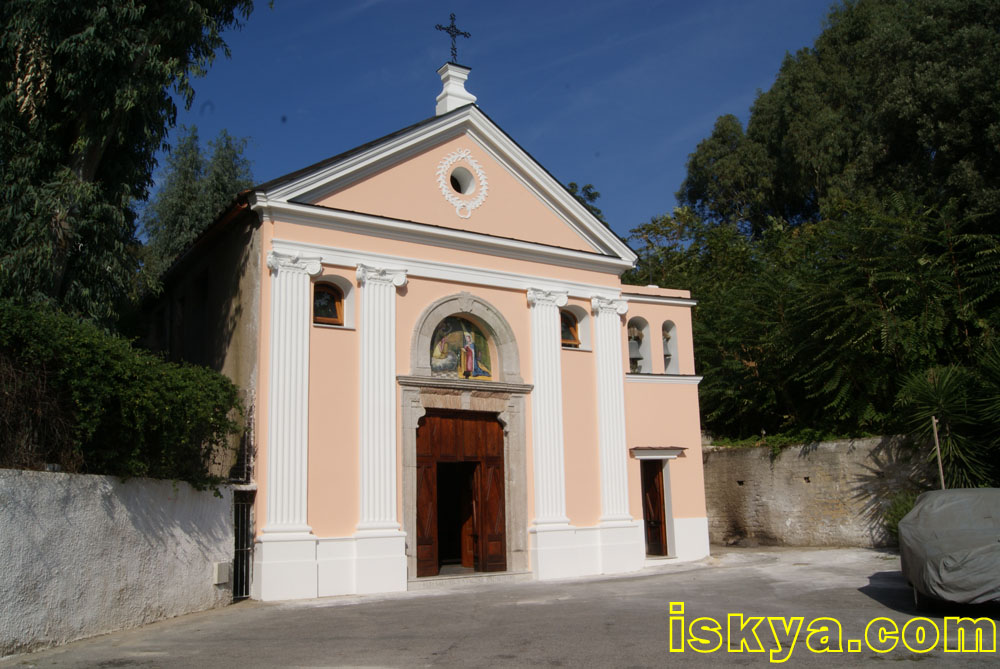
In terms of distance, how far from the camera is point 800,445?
19.3m

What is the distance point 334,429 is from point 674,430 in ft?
25.6

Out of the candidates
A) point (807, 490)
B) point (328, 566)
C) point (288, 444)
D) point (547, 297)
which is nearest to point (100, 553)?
point (288, 444)

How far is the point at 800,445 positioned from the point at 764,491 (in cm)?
145

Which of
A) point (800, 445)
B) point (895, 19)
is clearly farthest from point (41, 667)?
point (895, 19)

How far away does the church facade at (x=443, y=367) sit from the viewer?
14.0m

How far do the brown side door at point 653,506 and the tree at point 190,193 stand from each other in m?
19.7

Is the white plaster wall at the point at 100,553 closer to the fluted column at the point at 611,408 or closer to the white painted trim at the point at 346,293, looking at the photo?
the white painted trim at the point at 346,293

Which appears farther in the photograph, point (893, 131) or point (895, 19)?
point (895, 19)

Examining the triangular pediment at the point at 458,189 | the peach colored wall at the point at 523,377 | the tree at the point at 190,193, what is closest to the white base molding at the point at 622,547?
the peach colored wall at the point at 523,377

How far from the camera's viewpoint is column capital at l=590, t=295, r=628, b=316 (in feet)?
58.3

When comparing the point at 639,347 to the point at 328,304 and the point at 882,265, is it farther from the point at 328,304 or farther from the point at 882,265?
the point at 328,304

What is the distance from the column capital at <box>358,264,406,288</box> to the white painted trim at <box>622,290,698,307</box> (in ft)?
17.5

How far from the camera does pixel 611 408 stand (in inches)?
688

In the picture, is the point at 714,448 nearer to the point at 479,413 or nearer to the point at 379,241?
the point at 479,413
